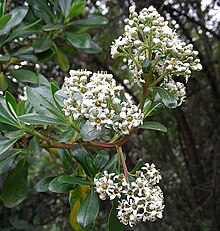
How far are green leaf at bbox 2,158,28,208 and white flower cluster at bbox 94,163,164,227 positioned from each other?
18.9 inches

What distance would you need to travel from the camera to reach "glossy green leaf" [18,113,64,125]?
3.52 ft

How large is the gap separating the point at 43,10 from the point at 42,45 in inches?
6.7

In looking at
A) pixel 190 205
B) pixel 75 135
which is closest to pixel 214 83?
pixel 190 205

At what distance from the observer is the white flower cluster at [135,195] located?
3.21ft

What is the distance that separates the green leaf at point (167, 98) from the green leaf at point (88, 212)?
336 millimetres

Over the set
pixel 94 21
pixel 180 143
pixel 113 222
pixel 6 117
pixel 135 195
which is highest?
pixel 94 21

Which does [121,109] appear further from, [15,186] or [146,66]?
[15,186]

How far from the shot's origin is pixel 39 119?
3.56 feet

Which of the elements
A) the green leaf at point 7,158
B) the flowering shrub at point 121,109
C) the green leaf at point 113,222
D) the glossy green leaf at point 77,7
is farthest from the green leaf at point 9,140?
the glossy green leaf at point 77,7

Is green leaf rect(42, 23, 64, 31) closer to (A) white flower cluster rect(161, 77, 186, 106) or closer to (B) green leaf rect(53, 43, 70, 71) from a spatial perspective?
(B) green leaf rect(53, 43, 70, 71)

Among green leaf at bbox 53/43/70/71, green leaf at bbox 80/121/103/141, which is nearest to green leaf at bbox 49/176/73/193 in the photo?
green leaf at bbox 80/121/103/141

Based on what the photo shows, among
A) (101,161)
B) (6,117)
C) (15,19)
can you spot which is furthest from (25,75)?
(101,161)

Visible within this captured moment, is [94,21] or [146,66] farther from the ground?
[94,21]

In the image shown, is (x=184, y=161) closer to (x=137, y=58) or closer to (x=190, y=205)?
(x=190, y=205)
